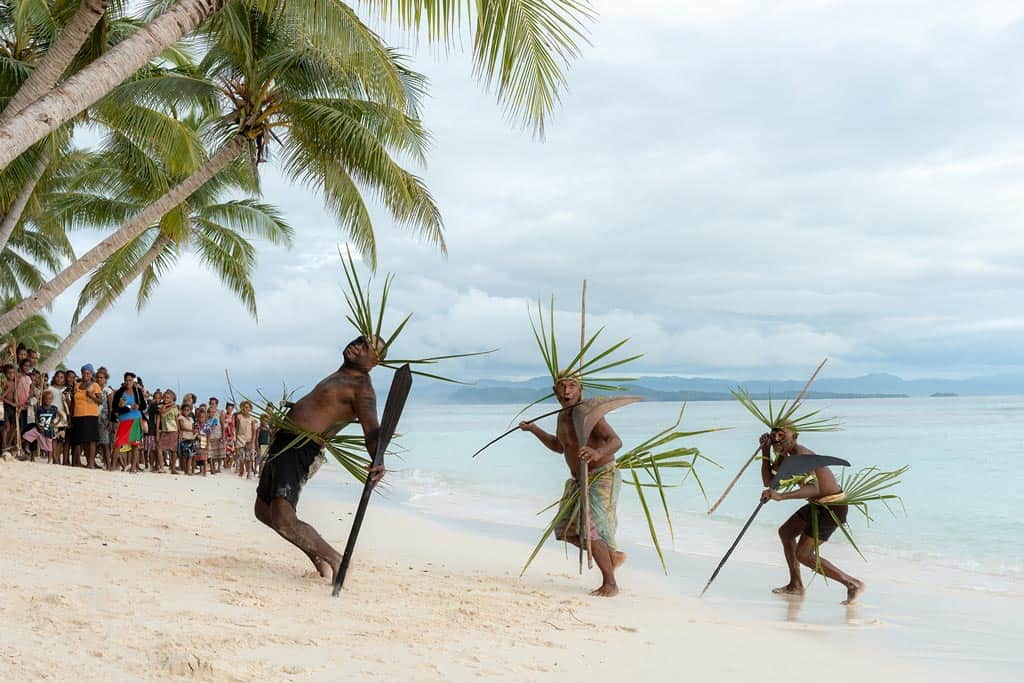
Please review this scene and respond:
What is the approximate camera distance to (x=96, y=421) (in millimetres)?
12641

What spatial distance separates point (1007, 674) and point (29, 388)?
11.8 m

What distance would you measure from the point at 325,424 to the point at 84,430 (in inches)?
342

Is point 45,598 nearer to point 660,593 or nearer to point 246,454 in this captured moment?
point 660,593

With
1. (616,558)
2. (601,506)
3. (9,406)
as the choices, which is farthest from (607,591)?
(9,406)

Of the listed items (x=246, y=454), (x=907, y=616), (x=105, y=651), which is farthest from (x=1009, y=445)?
(x=105, y=651)

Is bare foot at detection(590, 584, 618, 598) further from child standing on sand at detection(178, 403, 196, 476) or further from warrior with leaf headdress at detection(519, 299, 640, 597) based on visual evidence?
child standing on sand at detection(178, 403, 196, 476)

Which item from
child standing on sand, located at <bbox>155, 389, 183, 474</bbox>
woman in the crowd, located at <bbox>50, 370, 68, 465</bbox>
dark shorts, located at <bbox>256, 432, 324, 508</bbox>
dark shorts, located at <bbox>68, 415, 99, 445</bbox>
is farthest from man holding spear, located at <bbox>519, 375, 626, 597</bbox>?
child standing on sand, located at <bbox>155, 389, 183, 474</bbox>

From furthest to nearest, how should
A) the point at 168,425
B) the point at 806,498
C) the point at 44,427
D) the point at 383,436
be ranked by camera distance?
the point at 168,425 < the point at 44,427 < the point at 806,498 < the point at 383,436

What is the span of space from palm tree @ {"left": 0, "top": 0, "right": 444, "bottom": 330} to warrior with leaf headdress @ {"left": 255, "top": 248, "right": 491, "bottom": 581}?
6556 mm

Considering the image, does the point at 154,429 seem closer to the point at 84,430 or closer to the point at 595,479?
the point at 84,430

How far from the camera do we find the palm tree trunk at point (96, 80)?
532 centimetres

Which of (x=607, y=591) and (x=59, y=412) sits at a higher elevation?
(x=59, y=412)

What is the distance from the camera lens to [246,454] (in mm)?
16234

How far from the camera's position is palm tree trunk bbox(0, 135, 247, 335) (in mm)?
11859
